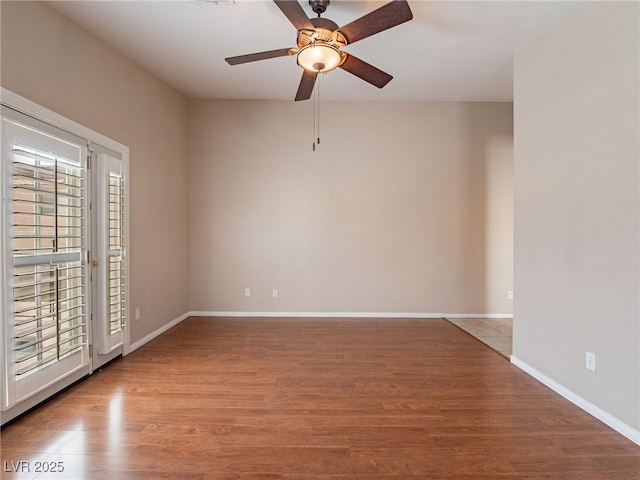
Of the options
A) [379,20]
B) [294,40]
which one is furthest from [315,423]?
[294,40]

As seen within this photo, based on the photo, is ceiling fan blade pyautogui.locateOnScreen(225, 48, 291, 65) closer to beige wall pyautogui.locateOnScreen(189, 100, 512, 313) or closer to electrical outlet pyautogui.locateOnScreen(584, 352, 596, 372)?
beige wall pyautogui.locateOnScreen(189, 100, 512, 313)

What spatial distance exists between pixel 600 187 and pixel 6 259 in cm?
397

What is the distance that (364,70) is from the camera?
2629 millimetres

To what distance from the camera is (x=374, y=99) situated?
4617 mm

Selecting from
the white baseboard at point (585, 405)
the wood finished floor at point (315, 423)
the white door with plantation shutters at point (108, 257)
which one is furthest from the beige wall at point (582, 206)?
the white door with plantation shutters at point (108, 257)

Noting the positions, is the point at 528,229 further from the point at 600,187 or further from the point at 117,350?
the point at 117,350

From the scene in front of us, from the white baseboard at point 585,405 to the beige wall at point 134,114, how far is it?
3965 mm

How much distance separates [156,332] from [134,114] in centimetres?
252

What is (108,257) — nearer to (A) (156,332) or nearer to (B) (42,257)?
(B) (42,257)

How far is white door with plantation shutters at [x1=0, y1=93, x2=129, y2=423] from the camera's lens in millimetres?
2057

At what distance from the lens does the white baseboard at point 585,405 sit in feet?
6.59

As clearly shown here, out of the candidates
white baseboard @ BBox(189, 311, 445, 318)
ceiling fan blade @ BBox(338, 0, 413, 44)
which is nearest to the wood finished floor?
white baseboard @ BBox(189, 311, 445, 318)

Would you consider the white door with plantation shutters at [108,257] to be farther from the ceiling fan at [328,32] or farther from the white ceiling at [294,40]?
the ceiling fan at [328,32]

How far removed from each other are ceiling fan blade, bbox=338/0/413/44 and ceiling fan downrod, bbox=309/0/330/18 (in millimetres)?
417
